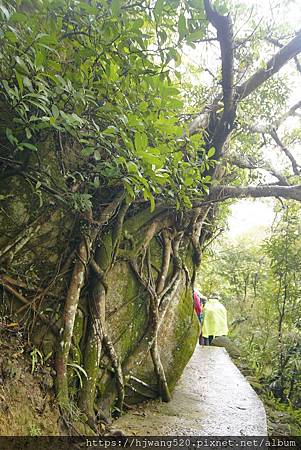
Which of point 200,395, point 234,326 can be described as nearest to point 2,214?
point 200,395

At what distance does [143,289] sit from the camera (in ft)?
10.1

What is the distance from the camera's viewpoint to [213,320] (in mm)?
6848

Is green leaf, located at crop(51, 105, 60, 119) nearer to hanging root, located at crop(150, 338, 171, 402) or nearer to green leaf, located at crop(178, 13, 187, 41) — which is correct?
green leaf, located at crop(178, 13, 187, 41)

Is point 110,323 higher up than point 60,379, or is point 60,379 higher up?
point 110,323

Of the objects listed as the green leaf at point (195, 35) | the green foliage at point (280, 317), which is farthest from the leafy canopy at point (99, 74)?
the green foliage at point (280, 317)

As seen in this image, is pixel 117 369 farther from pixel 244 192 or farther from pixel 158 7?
pixel 158 7

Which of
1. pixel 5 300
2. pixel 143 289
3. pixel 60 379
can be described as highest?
pixel 143 289

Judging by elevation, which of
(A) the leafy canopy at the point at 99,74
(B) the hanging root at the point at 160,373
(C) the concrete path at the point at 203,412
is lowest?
(C) the concrete path at the point at 203,412

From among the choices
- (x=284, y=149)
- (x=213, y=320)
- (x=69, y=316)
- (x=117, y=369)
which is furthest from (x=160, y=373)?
(x=213, y=320)

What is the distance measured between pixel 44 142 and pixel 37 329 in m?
1.25

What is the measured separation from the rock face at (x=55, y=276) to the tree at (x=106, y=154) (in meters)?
0.01

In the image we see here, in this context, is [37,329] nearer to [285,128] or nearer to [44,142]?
[44,142]

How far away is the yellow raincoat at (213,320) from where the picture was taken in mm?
6809

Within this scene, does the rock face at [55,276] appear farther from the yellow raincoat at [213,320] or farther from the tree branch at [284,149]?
the yellow raincoat at [213,320]
